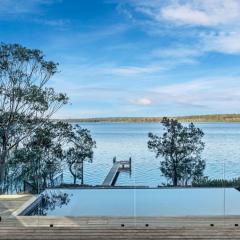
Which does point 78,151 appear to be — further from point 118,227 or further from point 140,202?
point 118,227

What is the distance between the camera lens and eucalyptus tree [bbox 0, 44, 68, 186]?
11.5 m

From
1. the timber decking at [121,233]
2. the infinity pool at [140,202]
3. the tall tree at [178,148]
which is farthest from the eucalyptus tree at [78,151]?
the timber decking at [121,233]

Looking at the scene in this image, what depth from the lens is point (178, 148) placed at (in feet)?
38.6

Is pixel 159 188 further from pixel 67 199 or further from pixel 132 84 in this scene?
pixel 132 84

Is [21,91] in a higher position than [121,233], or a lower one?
higher

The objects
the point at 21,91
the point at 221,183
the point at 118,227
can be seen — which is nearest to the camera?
the point at 118,227

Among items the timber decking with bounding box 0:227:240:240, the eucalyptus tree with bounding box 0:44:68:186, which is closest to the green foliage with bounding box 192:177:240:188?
the timber decking with bounding box 0:227:240:240

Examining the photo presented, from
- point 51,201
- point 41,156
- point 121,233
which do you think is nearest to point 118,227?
point 121,233

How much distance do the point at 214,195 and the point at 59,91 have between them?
6091 mm

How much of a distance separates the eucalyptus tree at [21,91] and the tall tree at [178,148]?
3319 millimetres

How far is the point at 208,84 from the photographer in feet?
62.4

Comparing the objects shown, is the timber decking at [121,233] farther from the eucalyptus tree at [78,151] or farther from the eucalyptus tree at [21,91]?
the eucalyptus tree at [21,91]

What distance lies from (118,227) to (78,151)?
6.32 metres

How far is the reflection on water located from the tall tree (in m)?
2.73
